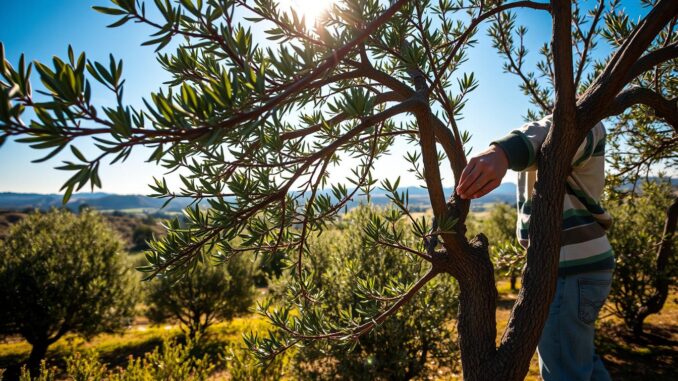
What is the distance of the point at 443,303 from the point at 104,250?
57.7 feet

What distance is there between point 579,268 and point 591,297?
0.17 metres

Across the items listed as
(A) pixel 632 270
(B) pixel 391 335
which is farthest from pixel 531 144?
(A) pixel 632 270

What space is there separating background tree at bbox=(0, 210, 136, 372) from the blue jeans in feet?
58.6

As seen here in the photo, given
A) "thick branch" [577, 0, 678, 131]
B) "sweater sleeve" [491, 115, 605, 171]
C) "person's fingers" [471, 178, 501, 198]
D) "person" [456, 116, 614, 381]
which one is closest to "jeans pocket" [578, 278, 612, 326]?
"person" [456, 116, 614, 381]

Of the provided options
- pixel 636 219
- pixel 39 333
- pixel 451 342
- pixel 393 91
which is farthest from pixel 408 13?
pixel 39 333

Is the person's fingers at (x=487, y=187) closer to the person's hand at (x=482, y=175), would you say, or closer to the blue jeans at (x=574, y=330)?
the person's hand at (x=482, y=175)

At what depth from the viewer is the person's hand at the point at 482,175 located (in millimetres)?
1245

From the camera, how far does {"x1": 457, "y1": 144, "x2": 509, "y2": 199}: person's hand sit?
125cm

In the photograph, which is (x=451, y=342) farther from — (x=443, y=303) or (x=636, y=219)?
(x=636, y=219)

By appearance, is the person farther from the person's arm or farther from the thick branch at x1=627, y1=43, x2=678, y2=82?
the thick branch at x1=627, y1=43, x2=678, y2=82

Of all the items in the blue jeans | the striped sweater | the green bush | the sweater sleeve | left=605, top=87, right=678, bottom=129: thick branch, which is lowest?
the green bush

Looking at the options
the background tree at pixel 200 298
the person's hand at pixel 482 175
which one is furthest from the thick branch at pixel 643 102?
the background tree at pixel 200 298

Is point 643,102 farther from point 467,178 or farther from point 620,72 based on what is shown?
point 467,178

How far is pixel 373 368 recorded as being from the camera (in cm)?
572
